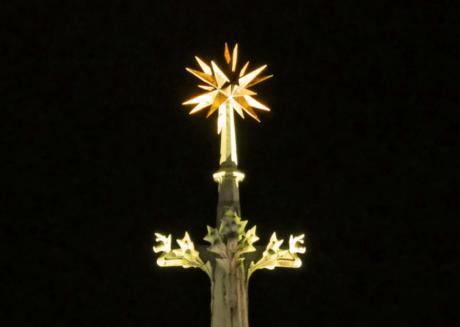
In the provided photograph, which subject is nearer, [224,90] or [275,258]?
[275,258]

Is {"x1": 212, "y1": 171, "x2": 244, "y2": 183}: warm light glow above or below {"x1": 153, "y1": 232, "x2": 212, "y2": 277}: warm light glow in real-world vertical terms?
above

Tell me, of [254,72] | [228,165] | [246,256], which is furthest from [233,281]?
[254,72]

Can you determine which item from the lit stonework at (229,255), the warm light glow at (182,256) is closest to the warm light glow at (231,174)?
the lit stonework at (229,255)

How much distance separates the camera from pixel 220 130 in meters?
11.7

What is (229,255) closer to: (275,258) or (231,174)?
(275,258)

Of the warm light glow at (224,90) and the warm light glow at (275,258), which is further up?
the warm light glow at (224,90)

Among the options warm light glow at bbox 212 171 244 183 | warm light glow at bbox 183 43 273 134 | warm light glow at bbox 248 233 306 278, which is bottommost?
warm light glow at bbox 248 233 306 278

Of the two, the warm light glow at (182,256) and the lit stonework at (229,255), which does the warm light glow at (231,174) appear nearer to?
the lit stonework at (229,255)

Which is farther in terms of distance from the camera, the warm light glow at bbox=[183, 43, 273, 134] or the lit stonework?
the warm light glow at bbox=[183, 43, 273, 134]

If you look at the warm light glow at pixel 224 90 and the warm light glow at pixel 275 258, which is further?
the warm light glow at pixel 224 90

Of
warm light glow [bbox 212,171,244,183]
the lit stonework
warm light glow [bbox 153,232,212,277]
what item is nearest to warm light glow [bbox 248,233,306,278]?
the lit stonework

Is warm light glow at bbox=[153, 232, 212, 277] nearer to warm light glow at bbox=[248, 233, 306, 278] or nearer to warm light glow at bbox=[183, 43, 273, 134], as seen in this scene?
warm light glow at bbox=[248, 233, 306, 278]

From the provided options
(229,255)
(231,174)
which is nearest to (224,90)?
(231,174)

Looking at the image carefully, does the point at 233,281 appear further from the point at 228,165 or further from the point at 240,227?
the point at 228,165
